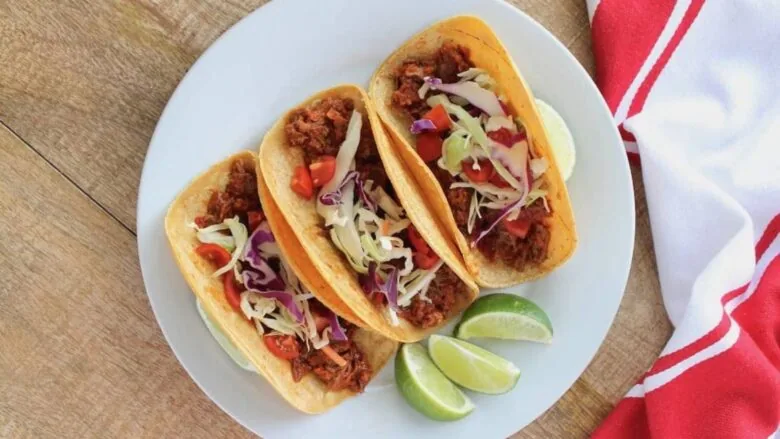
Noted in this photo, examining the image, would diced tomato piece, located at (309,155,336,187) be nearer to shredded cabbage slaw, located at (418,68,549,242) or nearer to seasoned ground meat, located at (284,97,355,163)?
seasoned ground meat, located at (284,97,355,163)

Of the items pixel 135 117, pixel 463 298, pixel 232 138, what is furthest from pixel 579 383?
pixel 135 117

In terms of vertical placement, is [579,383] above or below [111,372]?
below

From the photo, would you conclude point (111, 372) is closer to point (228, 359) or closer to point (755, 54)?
point (228, 359)

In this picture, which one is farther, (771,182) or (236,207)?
(771,182)

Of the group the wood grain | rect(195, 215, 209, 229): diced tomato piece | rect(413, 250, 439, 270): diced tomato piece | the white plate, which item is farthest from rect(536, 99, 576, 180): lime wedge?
the wood grain

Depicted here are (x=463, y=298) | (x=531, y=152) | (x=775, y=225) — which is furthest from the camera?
(x=775, y=225)

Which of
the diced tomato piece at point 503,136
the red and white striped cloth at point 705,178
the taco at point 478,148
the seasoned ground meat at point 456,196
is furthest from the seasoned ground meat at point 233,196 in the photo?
the red and white striped cloth at point 705,178
